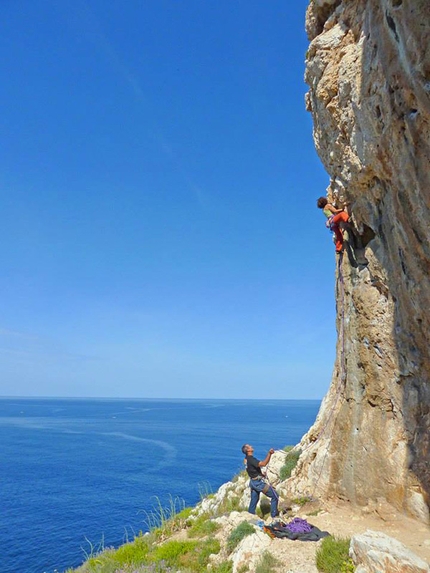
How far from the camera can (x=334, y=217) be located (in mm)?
12727

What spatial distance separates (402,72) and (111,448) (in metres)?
79.0

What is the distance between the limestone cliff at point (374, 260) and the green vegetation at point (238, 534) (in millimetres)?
2896

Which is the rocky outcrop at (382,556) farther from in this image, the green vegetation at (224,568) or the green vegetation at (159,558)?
the green vegetation at (159,558)

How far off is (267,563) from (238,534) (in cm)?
173

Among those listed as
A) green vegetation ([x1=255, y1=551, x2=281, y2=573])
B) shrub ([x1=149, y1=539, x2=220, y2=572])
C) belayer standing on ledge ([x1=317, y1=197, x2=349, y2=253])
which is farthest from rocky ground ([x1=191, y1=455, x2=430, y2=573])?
belayer standing on ledge ([x1=317, y1=197, x2=349, y2=253])

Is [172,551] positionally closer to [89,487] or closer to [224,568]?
[224,568]

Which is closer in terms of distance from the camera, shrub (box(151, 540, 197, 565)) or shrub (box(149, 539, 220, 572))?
shrub (box(149, 539, 220, 572))

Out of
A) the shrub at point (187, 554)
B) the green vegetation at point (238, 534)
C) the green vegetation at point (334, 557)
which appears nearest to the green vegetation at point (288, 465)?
the green vegetation at point (238, 534)

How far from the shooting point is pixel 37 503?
41438 mm

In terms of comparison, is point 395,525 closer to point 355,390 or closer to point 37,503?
point 355,390

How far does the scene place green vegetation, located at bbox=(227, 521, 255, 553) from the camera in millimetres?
9828

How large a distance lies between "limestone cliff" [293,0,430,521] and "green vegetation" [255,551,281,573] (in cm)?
367

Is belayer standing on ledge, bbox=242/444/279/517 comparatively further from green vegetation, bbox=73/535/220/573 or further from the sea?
the sea

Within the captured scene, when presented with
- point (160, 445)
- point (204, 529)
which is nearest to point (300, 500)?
point (204, 529)
